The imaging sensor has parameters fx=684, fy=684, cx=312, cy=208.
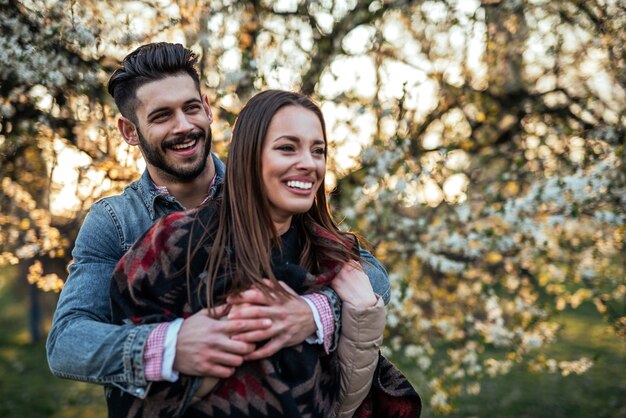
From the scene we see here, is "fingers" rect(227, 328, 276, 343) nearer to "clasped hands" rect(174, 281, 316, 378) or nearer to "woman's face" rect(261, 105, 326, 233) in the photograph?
"clasped hands" rect(174, 281, 316, 378)

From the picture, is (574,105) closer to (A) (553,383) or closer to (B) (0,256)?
(B) (0,256)

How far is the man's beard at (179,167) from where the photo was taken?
236cm

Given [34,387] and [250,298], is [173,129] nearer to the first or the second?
[250,298]

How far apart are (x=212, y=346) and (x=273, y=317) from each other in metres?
0.18

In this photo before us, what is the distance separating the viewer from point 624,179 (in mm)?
4508

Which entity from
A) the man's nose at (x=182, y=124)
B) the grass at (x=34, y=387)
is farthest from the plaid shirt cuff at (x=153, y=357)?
the grass at (x=34, y=387)

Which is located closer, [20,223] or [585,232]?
[20,223]

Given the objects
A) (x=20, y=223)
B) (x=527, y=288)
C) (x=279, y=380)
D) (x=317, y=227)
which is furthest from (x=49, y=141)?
(x=527, y=288)

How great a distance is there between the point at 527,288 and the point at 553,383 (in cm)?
456

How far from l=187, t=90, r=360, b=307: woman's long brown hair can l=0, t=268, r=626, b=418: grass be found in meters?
4.41

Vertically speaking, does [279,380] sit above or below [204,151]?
below

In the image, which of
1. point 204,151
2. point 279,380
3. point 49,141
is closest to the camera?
point 279,380

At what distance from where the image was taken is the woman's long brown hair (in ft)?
6.13

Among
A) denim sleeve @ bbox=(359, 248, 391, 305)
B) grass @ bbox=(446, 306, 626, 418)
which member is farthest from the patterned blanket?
grass @ bbox=(446, 306, 626, 418)
